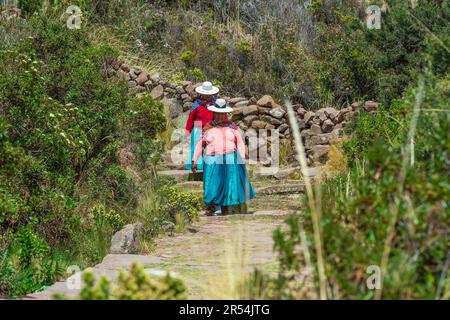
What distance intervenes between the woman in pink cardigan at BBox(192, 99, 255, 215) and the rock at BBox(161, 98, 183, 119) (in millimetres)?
5484

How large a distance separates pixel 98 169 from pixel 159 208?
1516 mm

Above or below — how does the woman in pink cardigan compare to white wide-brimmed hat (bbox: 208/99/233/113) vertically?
below

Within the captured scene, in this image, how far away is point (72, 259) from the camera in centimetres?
891

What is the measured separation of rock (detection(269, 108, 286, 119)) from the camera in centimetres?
1600

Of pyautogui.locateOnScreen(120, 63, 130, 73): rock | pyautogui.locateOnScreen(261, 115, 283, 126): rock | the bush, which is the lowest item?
the bush

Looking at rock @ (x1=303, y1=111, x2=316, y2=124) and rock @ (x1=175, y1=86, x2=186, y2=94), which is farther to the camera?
rock @ (x1=175, y1=86, x2=186, y2=94)

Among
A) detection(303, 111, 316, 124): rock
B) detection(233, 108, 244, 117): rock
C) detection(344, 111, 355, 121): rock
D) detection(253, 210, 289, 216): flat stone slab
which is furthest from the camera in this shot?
detection(233, 108, 244, 117): rock

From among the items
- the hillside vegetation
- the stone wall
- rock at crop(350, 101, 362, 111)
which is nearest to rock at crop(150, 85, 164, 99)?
the stone wall

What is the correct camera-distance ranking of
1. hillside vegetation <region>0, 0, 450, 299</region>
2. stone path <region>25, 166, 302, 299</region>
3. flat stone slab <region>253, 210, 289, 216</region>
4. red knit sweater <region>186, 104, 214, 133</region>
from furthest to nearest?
red knit sweater <region>186, 104, 214, 133</region> < flat stone slab <region>253, 210, 289, 216</region> < stone path <region>25, 166, 302, 299</region> < hillside vegetation <region>0, 0, 450, 299</region>

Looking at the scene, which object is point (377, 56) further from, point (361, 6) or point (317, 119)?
point (361, 6)

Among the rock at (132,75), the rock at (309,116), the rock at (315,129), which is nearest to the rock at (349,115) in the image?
the rock at (315,129)

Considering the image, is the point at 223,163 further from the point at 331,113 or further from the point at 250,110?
the point at 250,110

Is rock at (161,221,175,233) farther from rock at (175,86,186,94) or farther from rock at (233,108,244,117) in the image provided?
rock at (175,86,186,94)

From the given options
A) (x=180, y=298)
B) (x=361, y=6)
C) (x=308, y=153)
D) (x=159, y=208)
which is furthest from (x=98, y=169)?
(x=361, y=6)
